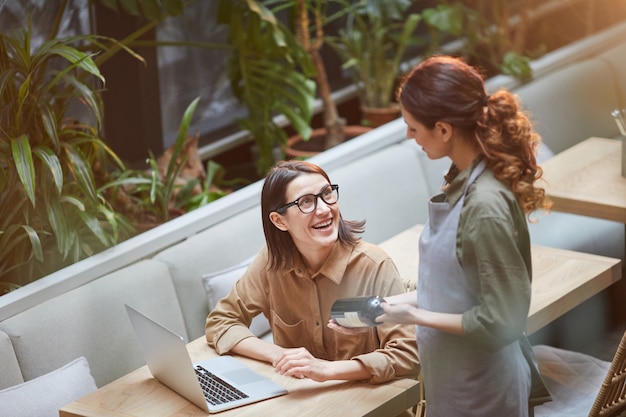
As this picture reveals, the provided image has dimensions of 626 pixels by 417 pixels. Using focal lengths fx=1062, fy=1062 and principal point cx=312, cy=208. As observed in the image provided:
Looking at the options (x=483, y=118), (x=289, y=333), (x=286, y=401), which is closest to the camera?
(x=483, y=118)

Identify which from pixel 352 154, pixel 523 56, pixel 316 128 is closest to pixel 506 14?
pixel 523 56

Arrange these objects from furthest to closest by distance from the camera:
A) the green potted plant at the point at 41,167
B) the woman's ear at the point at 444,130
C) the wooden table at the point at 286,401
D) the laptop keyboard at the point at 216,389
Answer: the green potted plant at the point at 41,167 → the laptop keyboard at the point at 216,389 → the wooden table at the point at 286,401 → the woman's ear at the point at 444,130

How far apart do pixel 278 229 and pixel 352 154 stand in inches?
70.9

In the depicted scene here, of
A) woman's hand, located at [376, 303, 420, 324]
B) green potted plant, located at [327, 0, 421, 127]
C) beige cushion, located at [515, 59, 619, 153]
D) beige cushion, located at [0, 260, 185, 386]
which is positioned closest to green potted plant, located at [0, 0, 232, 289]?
beige cushion, located at [0, 260, 185, 386]

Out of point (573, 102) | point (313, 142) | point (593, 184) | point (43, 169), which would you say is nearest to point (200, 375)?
point (43, 169)

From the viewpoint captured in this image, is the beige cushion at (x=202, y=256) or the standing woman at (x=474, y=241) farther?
the beige cushion at (x=202, y=256)

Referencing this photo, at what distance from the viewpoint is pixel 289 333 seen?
324cm

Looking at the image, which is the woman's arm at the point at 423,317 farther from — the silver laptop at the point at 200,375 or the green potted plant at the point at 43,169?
the green potted plant at the point at 43,169

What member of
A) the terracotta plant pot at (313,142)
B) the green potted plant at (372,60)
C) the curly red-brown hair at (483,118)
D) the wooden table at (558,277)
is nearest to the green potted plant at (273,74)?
the terracotta plant pot at (313,142)

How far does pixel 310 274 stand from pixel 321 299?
3.2 inches

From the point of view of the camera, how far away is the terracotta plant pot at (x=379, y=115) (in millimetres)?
6012

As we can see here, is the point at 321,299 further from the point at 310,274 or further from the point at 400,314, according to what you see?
the point at 400,314

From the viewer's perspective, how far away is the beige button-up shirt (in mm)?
3123

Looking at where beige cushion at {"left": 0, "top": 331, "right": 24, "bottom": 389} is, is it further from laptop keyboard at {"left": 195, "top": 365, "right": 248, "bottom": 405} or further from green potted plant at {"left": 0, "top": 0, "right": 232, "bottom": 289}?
laptop keyboard at {"left": 195, "top": 365, "right": 248, "bottom": 405}
